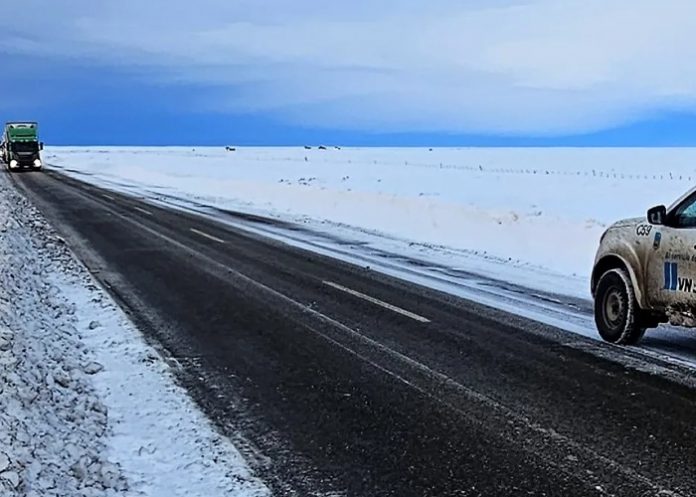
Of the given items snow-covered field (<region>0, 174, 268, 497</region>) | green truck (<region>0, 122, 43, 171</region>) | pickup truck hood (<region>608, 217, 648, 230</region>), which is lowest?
snow-covered field (<region>0, 174, 268, 497</region>)

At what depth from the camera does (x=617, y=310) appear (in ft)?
27.2

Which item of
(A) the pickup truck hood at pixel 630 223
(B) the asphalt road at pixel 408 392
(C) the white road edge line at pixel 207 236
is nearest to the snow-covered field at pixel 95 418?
(B) the asphalt road at pixel 408 392

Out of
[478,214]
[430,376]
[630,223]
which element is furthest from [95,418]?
[478,214]

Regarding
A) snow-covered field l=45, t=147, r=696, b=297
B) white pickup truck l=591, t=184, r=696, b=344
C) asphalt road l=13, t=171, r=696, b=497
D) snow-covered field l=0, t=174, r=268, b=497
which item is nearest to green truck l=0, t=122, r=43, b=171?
snow-covered field l=45, t=147, r=696, b=297

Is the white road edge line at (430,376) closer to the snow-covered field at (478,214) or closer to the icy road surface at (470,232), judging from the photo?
the icy road surface at (470,232)

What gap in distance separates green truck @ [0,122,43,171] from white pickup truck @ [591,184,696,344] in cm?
5171

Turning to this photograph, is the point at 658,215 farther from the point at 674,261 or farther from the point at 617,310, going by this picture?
the point at 617,310

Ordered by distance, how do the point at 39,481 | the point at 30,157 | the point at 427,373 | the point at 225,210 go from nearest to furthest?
the point at 39,481
the point at 427,373
the point at 225,210
the point at 30,157

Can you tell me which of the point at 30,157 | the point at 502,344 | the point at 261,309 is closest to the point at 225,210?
the point at 261,309

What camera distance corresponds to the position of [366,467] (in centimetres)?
493

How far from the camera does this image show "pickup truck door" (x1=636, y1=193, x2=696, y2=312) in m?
7.37

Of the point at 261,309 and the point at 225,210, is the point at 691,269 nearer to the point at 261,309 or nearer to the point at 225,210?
the point at 261,309

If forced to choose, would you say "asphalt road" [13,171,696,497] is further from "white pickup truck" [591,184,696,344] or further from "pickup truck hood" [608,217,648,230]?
"pickup truck hood" [608,217,648,230]

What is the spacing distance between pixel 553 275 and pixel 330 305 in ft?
16.2
